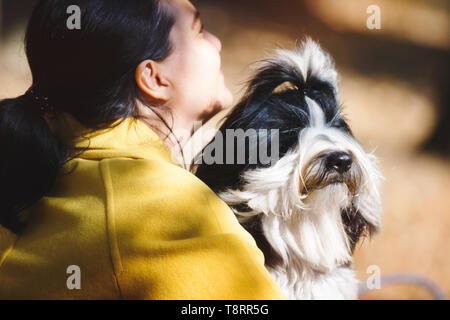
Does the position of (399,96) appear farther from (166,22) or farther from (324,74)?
(166,22)

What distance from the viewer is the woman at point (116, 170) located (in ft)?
3.59

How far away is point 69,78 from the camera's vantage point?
1.41 meters

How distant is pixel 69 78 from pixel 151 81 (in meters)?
0.22

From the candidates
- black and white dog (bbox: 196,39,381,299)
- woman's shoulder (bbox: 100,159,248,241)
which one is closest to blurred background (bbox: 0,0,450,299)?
black and white dog (bbox: 196,39,381,299)

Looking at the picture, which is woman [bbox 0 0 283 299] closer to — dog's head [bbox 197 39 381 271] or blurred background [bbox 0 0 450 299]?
dog's head [bbox 197 39 381 271]

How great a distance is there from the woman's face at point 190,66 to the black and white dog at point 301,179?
0.19m

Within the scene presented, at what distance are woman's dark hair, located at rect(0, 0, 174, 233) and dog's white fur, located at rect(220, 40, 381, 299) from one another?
19.0 inches

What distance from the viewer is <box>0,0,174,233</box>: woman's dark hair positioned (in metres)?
1.32

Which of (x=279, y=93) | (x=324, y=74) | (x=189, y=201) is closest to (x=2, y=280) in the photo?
(x=189, y=201)

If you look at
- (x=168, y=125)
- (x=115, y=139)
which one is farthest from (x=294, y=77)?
(x=115, y=139)

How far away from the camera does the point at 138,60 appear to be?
4.80 ft

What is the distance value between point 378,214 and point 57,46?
119 centimetres

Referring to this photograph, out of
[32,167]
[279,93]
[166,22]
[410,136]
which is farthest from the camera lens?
[410,136]

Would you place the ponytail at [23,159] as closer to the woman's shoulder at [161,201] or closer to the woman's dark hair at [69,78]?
the woman's dark hair at [69,78]
